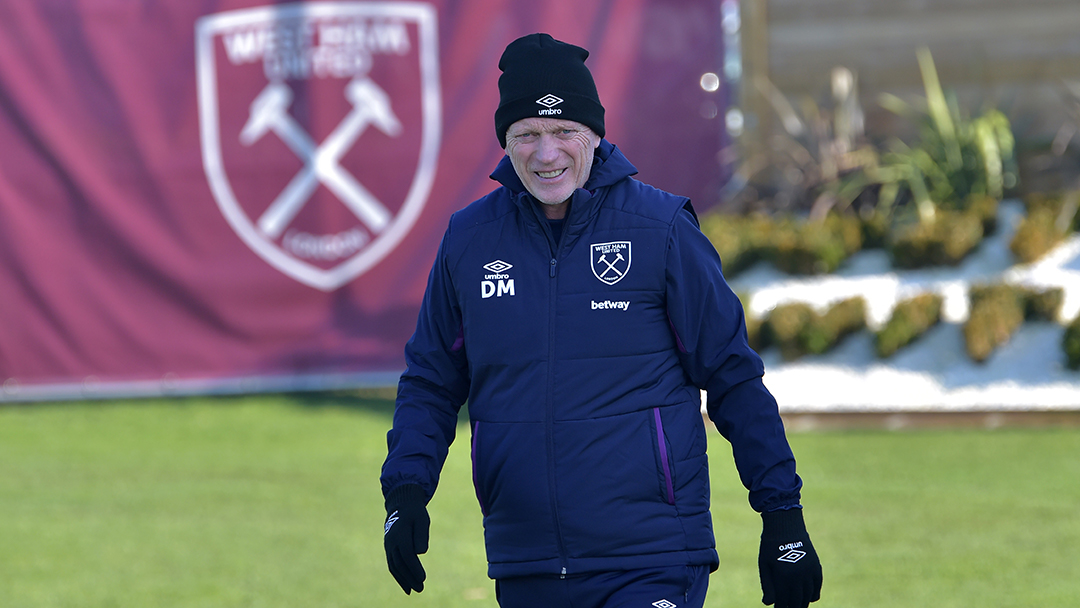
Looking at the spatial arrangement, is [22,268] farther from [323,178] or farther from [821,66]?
[821,66]

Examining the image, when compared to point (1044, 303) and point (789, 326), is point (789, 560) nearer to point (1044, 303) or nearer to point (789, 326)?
point (789, 326)

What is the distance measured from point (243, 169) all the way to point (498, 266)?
7.13 meters

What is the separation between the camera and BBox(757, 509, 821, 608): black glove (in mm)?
2615

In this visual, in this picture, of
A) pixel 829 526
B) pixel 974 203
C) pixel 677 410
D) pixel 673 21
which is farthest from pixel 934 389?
pixel 677 410

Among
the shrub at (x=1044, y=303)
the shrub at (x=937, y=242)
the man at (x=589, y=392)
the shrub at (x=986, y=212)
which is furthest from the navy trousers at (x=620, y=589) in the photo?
the shrub at (x=986, y=212)

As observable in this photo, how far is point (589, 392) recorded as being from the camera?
2.63m

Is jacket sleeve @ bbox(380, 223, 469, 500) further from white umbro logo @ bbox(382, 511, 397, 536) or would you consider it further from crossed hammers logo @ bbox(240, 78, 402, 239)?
crossed hammers logo @ bbox(240, 78, 402, 239)

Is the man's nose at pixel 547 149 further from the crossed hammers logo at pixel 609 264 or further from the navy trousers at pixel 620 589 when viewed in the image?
the navy trousers at pixel 620 589

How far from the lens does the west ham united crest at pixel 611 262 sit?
2.68m

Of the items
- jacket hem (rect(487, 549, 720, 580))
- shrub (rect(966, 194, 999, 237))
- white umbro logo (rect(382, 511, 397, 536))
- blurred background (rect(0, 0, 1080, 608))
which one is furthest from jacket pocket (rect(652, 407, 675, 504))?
shrub (rect(966, 194, 999, 237))

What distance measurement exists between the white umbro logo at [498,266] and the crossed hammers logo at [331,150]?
22.2 ft

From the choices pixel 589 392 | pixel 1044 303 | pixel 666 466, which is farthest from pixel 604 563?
pixel 1044 303

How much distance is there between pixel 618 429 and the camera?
2.61m

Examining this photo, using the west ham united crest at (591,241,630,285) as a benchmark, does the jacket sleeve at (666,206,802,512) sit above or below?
below
